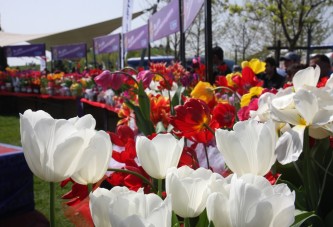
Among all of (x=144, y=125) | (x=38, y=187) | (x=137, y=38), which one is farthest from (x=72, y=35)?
(x=144, y=125)

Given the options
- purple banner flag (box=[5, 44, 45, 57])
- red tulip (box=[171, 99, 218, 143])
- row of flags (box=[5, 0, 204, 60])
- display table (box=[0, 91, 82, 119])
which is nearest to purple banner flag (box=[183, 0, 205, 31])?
row of flags (box=[5, 0, 204, 60])

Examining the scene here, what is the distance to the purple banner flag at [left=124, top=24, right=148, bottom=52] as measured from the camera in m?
5.97

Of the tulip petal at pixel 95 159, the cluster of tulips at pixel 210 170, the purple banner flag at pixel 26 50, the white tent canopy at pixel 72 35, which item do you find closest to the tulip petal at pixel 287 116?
the cluster of tulips at pixel 210 170

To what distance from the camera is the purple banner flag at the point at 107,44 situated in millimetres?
8438

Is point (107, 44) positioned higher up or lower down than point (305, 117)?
higher up

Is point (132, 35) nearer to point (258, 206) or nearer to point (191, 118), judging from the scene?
point (191, 118)

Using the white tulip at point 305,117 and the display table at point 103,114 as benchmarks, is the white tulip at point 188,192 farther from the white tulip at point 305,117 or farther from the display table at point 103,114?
the display table at point 103,114

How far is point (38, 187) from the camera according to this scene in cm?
406

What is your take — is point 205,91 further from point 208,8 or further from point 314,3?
point 314,3

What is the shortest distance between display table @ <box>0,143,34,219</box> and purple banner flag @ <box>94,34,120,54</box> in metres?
6.10

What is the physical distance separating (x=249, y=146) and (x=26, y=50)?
13.7 meters

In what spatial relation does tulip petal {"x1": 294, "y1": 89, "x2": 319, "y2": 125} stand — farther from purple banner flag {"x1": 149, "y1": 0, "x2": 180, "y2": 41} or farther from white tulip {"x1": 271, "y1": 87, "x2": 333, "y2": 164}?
purple banner flag {"x1": 149, "y1": 0, "x2": 180, "y2": 41}

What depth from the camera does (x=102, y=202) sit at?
381 millimetres

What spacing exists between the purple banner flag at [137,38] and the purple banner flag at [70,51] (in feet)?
15.8
